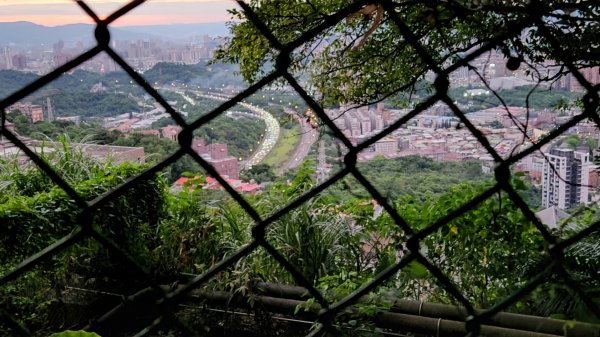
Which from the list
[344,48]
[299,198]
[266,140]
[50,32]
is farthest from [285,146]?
[299,198]

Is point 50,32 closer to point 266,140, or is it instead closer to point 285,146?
point 266,140

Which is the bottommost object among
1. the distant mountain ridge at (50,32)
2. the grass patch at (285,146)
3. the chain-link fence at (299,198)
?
the grass patch at (285,146)

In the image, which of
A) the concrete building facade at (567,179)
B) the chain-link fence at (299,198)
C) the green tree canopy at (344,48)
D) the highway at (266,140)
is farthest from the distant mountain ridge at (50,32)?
the highway at (266,140)

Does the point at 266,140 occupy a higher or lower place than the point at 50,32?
lower

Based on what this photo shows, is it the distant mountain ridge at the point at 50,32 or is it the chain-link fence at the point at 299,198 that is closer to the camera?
the chain-link fence at the point at 299,198

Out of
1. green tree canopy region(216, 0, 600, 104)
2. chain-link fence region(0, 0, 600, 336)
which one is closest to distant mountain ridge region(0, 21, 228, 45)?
chain-link fence region(0, 0, 600, 336)

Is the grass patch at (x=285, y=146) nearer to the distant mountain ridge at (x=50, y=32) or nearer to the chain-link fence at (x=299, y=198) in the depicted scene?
the distant mountain ridge at (x=50, y=32)

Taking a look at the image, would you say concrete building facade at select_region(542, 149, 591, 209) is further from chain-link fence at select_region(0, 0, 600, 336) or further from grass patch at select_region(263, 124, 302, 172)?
chain-link fence at select_region(0, 0, 600, 336)

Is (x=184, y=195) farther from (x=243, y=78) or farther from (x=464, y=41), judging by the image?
Result: (x=464, y=41)

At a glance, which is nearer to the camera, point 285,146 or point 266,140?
point 266,140
